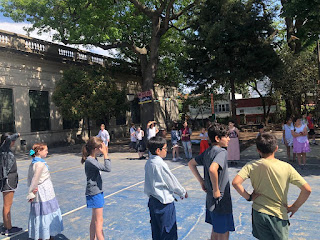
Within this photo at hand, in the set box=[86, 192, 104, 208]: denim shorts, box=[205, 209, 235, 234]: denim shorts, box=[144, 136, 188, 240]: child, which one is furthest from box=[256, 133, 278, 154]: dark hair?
box=[86, 192, 104, 208]: denim shorts

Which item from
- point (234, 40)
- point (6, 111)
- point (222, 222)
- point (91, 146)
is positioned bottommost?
point (222, 222)

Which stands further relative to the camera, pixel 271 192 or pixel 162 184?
pixel 162 184

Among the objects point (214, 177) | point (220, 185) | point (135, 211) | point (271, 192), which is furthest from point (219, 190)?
point (135, 211)

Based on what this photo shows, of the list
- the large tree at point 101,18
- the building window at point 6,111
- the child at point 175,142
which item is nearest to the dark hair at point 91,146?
the child at point 175,142

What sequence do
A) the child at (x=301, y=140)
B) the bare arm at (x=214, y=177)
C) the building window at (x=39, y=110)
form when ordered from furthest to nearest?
the building window at (x=39, y=110) < the child at (x=301, y=140) < the bare arm at (x=214, y=177)

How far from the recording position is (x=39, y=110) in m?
19.2

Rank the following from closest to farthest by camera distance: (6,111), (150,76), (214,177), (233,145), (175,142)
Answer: (214,177)
(233,145)
(175,142)
(6,111)
(150,76)

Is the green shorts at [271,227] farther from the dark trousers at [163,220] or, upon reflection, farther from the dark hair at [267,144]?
the dark trousers at [163,220]

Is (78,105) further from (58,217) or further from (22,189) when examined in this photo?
(58,217)

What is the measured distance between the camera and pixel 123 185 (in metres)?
7.43

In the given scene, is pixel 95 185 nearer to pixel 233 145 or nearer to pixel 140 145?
pixel 233 145

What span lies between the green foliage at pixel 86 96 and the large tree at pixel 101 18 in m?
2.31

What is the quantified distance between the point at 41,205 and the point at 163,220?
1840mm

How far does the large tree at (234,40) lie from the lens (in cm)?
1501
